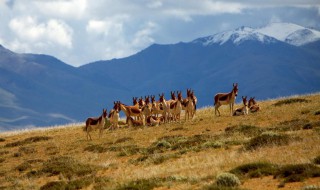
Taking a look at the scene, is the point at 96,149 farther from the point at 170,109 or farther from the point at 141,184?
the point at 170,109

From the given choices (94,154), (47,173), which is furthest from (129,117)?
(47,173)

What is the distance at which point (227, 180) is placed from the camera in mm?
17438

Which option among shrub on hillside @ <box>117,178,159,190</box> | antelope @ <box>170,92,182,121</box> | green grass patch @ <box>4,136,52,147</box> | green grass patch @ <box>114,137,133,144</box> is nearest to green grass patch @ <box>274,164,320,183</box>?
shrub on hillside @ <box>117,178,159,190</box>

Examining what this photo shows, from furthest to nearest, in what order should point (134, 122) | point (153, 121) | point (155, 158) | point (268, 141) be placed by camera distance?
point (134, 122)
point (153, 121)
point (155, 158)
point (268, 141)

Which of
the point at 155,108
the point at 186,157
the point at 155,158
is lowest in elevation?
the point at 186,157

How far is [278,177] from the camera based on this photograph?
17.8m

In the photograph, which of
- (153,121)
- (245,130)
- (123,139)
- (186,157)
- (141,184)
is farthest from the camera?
(153,121)

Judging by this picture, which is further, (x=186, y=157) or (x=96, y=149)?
(x=96, y=149)

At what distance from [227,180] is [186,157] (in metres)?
7.28

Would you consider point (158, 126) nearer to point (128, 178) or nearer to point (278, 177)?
point (128, 178)

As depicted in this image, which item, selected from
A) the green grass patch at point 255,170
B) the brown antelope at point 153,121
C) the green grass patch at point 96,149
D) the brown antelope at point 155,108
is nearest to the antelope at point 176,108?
the brown antelope at point 153,121

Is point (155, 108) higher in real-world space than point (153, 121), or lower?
higher

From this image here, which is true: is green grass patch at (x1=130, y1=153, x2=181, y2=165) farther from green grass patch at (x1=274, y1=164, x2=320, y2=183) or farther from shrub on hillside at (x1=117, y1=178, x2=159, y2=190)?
green grass patch at (x1=274, y1=164, x2=320, y2=183)

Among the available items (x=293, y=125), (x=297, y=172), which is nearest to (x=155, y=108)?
(x=293, y=125)
